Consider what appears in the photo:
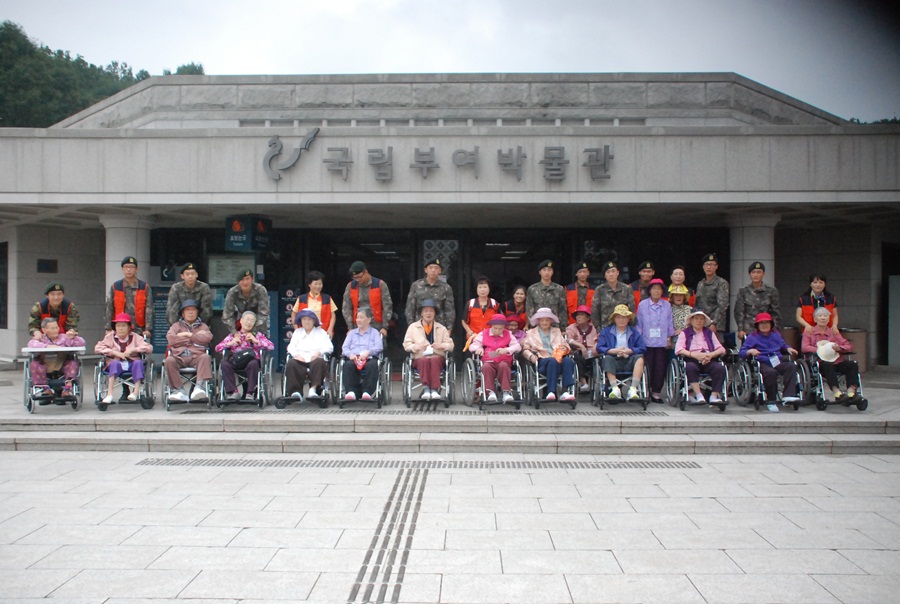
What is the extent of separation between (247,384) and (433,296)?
2.56 metres

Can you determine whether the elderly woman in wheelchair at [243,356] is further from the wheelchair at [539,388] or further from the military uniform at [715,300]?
the military uniform at [715,300]

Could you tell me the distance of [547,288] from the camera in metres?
9.02

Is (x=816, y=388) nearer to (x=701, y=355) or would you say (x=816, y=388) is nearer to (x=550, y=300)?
(x=701, y=355)

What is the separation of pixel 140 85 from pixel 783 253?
Answer: 13.3 meters

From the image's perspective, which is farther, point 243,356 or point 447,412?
point 243,356

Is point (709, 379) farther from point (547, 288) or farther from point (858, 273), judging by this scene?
point (858, 273)

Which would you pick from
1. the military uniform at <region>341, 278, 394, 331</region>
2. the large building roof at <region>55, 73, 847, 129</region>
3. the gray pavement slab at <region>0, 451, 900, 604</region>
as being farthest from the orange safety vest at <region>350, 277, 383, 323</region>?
the large building roof at <region>55, 73, 847, 129</region>

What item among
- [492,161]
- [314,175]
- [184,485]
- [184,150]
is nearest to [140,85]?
[184,150]

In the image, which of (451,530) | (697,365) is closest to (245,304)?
(451,530)

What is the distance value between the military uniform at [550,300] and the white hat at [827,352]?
3048 mm

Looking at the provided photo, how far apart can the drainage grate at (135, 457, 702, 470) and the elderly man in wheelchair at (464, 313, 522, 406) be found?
1451mm

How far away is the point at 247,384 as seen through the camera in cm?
828

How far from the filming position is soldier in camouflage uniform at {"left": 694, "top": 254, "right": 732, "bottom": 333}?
8.80 meters

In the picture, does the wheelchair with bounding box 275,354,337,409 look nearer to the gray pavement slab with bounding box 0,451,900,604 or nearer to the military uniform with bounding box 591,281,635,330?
the gray pavement slab with bounding box 0,451,900,604
